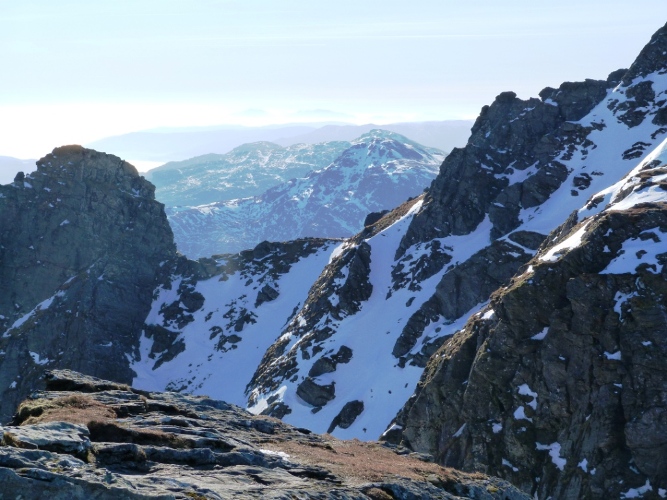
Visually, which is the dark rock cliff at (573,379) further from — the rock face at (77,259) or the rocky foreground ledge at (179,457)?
the rock face at (77,259)

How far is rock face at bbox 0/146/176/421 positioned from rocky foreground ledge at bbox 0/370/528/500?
4625 inches

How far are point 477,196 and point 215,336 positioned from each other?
63094 millimetres

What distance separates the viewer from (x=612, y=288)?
64.7 meters

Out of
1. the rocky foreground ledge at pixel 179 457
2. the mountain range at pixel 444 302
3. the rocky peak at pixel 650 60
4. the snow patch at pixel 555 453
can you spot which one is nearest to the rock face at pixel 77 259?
the mountain range at pixel 444 302

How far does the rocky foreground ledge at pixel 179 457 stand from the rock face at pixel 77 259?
117 meters

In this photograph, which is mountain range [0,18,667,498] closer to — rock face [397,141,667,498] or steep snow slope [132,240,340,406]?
rock face [397,141,667,498]

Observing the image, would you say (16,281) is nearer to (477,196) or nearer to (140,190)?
(140,190)

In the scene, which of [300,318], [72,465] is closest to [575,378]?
[72,465]

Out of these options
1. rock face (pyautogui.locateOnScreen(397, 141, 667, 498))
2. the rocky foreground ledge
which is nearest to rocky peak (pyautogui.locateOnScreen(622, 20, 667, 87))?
rock face (pyautogui.locateOnScreen(397, 141, 667, 498))

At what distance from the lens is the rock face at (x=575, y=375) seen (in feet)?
196

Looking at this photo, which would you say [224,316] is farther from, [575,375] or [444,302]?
[575,375]

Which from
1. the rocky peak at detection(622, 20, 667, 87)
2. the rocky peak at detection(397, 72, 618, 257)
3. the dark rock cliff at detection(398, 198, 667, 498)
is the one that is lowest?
the dark rock cliff at detection(398, 198, 667, 498)

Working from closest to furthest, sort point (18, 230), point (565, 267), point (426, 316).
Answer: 1. point (565, 267)
2. point (426, 316)
3. point (18, 230)

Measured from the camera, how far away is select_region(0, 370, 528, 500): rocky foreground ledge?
1853 centimetres
